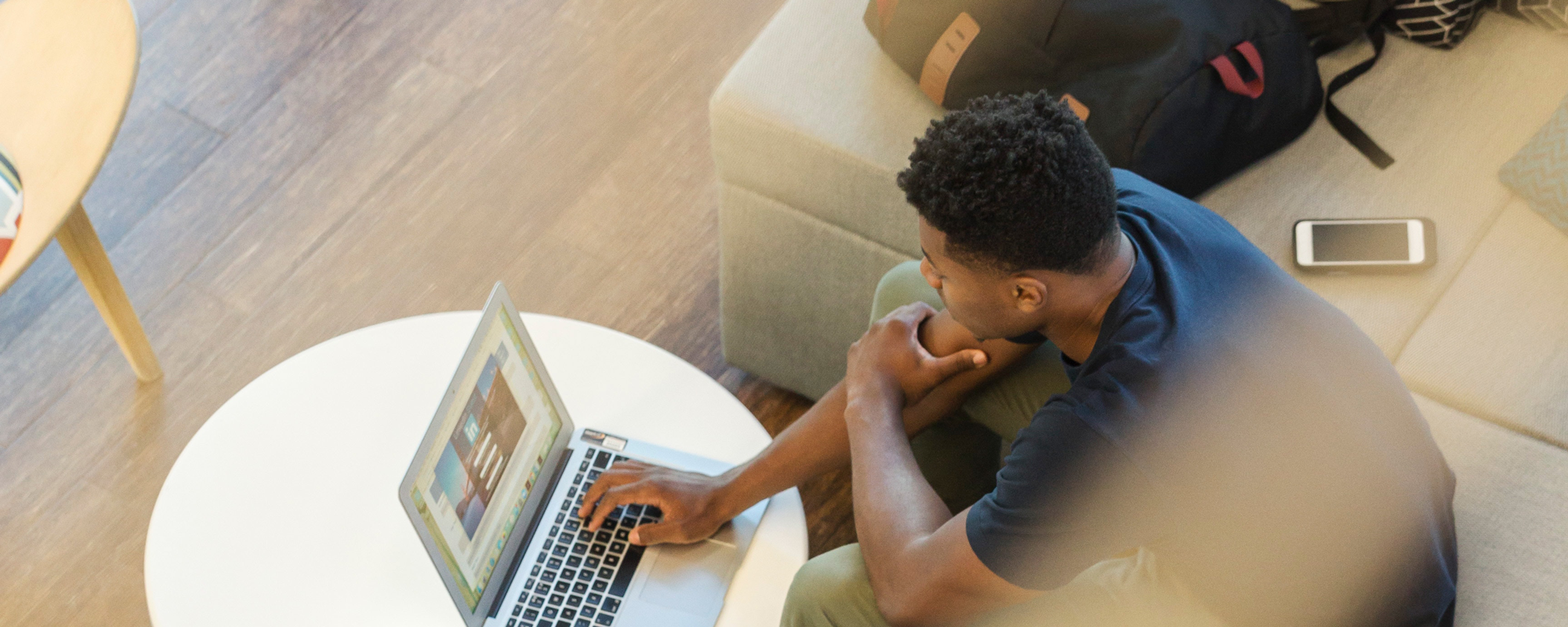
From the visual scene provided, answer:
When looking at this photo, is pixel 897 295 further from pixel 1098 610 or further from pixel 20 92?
pixel 20 92

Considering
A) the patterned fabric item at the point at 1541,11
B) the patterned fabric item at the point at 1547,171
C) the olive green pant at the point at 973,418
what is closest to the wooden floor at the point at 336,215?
the olive green pant at the point at 973,418

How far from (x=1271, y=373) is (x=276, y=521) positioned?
1.00m

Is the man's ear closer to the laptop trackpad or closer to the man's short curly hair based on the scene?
the man's short curly hair

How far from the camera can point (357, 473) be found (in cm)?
136

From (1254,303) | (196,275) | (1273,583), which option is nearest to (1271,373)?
(1254,303)

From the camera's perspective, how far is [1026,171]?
3.42 feet

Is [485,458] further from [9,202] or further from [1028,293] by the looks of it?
[9,202]

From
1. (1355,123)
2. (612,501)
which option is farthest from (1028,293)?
(1355,123)

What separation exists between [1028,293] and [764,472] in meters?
0.37

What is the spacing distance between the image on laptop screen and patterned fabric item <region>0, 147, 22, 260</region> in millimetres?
765

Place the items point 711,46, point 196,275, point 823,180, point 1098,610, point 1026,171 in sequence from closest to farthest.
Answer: point 1026,171 → point 1098,610 → point 823,180 → point 196,275 → point 711,46

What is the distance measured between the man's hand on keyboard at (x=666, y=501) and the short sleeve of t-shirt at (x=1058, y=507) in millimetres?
306

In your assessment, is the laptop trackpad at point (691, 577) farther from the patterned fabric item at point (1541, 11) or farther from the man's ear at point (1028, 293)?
the patterned fabric item at point (1541, 11)

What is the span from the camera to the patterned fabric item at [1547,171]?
1569 mm
